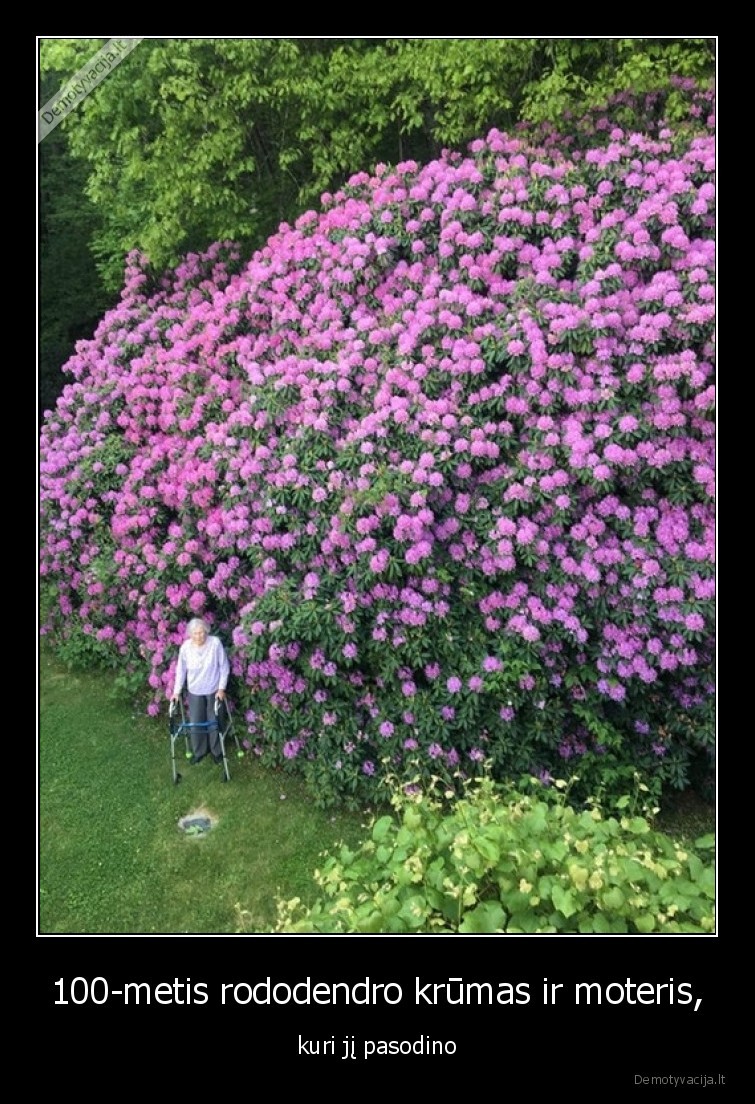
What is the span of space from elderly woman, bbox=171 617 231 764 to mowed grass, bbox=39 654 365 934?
1.55 feet

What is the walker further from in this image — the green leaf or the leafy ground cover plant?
the green leaf

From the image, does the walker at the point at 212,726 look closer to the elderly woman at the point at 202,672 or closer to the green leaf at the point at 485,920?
the elderly woman at the point at 202,672

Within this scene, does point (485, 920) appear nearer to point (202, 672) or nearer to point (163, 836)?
point (163, 836)

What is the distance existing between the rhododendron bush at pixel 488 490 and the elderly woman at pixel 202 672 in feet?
0.60

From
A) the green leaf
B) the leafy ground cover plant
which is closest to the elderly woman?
the leafy ground cover plant

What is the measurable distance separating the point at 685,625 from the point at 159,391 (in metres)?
4.92

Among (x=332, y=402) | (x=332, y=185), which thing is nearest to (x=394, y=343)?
(x=332, y=402)

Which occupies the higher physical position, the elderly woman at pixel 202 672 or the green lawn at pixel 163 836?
the elderly woman at pixel 202 672

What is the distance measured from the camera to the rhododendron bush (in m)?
4.52

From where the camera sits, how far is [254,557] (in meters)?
5.22

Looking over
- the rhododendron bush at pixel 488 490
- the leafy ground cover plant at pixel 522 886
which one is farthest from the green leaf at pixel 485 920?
the rhododendron bush at pixel 488 490

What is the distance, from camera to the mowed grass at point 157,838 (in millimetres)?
4367

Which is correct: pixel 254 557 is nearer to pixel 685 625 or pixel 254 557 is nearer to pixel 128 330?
pixel 685 625

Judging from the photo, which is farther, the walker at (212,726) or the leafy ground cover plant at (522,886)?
the walker at (212,726)
